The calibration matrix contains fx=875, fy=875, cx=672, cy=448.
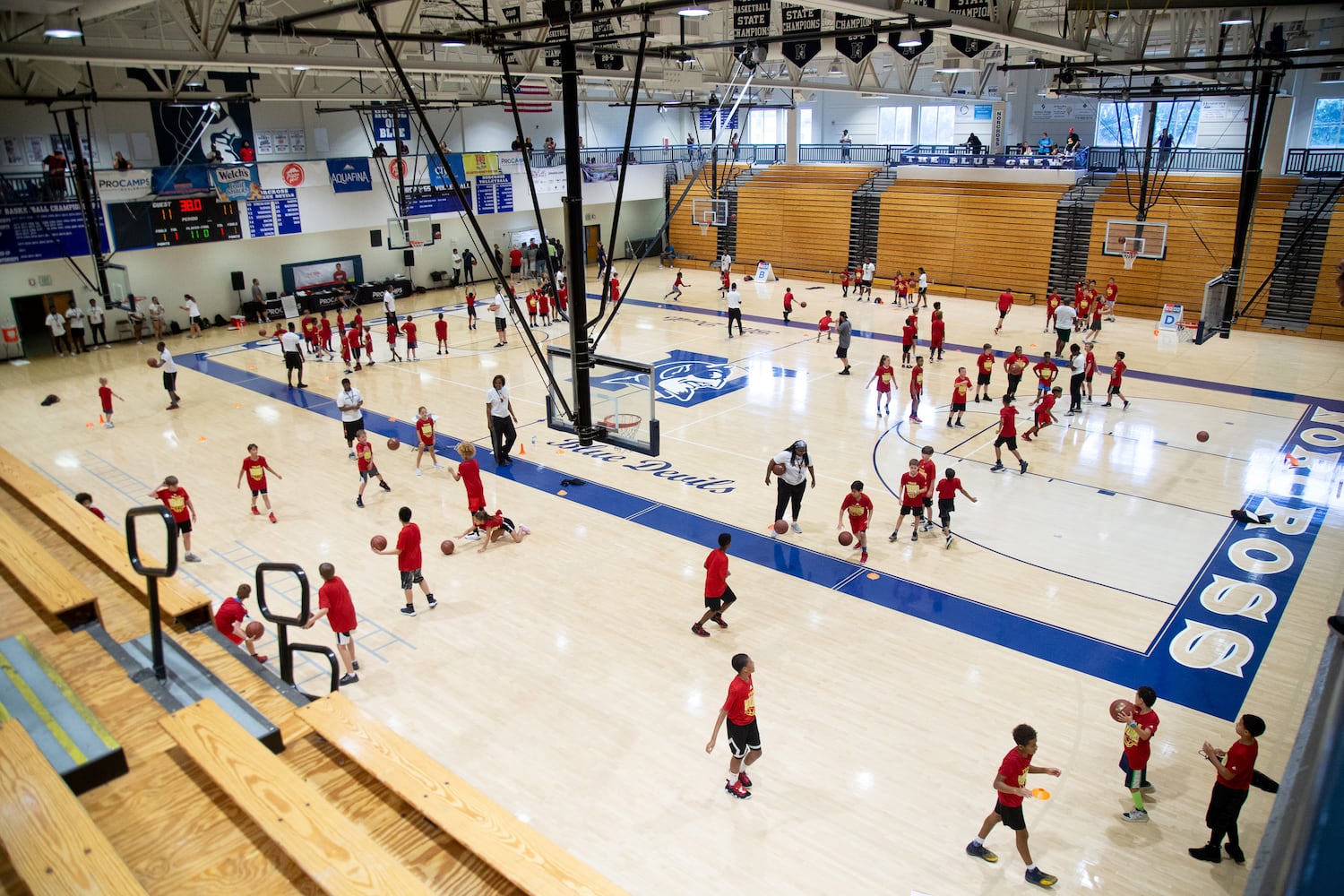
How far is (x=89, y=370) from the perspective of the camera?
22.6m

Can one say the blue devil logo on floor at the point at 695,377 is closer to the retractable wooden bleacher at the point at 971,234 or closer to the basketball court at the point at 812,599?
the basketball court at the point at 812,599

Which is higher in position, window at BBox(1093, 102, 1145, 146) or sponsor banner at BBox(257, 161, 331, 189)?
window at BBox(1093, 102, 1145, 146)

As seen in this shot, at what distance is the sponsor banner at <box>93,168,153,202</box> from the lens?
23.2 m

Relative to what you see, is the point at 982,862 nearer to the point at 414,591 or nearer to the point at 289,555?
the point at 414,591

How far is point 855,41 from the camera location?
14797 millimetres

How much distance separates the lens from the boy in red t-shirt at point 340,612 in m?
9.04

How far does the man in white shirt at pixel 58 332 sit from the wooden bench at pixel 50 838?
25248 millimetres

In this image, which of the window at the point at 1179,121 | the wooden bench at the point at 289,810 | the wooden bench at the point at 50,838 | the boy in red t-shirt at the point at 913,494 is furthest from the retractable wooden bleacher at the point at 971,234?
the wooden bench at the point at 50,838

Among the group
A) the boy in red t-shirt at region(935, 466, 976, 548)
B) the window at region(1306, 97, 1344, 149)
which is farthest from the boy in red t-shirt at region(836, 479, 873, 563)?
the window at region(1306, 97, 1344, 149)

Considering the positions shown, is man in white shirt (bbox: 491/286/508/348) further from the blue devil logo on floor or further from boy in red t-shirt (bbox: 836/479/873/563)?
boy in red t-shirt (bbox: 836/479/873/563)

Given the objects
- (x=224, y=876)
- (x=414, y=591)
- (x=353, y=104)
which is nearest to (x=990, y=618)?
(x=414, y=591)

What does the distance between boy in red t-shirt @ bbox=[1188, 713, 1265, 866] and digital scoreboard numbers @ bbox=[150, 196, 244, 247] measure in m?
27.0

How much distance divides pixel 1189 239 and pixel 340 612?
2725 centimetres

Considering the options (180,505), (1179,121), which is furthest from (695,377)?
(1179,121)
